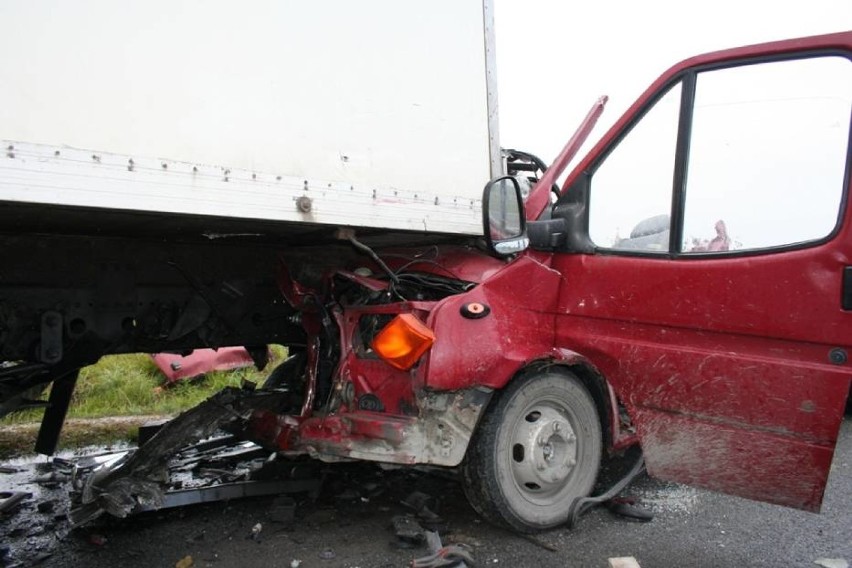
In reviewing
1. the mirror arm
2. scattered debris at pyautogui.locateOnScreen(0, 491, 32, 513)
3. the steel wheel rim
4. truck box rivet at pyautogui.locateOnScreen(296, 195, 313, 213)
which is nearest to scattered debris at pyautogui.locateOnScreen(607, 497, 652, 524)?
the steel wheel rim

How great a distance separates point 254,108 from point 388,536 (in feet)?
7.07

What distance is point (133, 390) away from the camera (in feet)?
20.5

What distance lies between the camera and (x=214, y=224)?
274 centimetres

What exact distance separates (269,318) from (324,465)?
1.01m

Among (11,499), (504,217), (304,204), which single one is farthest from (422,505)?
(11,499)

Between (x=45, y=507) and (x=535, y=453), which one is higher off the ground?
(x=535, y=453)

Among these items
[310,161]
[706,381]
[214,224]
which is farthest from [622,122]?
[214,224]

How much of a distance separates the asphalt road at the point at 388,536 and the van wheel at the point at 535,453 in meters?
0.18

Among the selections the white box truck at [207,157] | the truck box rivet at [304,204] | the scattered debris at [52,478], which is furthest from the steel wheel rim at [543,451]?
the scattered debris at [52,478]

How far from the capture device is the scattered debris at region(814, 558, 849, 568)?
2.82 meters

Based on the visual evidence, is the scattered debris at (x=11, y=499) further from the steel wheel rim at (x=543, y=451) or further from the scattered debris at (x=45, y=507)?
the steel wheel rim at (x=543, y=451)

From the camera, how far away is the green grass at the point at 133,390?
19.1 feet

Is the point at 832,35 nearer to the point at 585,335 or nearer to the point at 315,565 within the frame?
the point at 585,335

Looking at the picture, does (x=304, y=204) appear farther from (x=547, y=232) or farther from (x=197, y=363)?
(x=197, y=363)
